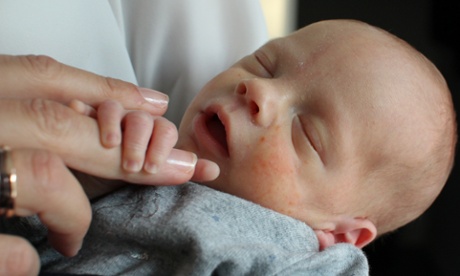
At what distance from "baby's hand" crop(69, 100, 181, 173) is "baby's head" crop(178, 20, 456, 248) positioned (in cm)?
19

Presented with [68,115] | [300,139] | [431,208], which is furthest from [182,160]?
[431,208]

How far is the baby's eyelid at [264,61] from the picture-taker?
1129mm

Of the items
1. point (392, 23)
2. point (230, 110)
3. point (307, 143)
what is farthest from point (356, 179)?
point (392, 23)

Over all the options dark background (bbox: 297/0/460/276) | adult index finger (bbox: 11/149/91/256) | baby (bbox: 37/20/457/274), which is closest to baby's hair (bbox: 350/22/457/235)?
baby (bbox: 37/20/457/274)

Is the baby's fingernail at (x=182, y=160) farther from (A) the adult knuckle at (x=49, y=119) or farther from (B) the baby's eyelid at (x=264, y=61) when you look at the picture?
(B) the baby's eyelid at (x=264, y=61)

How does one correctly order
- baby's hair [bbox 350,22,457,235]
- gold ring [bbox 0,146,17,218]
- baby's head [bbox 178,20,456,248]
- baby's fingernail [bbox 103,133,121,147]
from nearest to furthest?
gold ring [bbox 0,146,17,218] → baby's fingernail [bbox 103,133,121,147] → baby's head [bbox 178,20,456,248] → baby's hair [bbox 350,22,457,235]

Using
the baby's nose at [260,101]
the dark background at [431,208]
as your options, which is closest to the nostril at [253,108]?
the baby's nose at [260,101]

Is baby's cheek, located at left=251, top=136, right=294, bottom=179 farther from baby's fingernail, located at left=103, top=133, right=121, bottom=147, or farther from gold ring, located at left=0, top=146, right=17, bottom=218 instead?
gold ring, located at left=0, top=146, right=17, bottom=218

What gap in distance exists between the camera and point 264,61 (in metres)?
1.15

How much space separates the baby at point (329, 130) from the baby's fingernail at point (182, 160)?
0.15 metres

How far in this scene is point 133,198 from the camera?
91cm

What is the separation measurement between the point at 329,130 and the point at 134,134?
14.6 inches

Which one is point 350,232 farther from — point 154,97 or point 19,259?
point 19,259

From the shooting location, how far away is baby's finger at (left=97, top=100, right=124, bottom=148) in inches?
29.6
